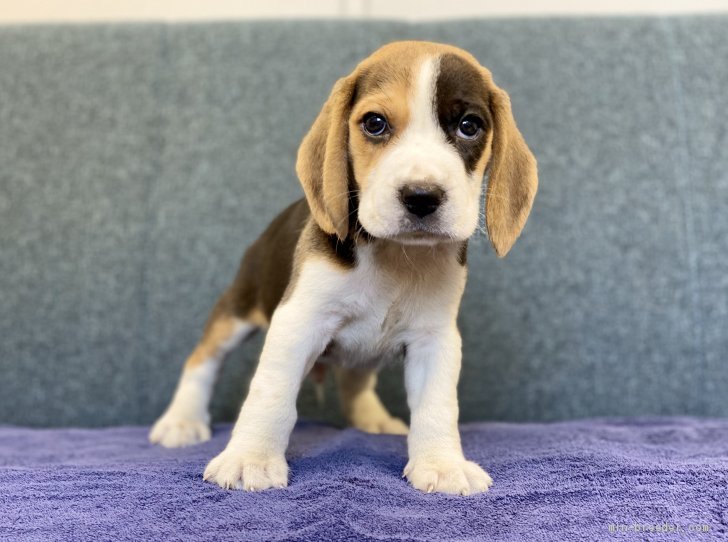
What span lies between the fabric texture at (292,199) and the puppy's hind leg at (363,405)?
1.53 feet

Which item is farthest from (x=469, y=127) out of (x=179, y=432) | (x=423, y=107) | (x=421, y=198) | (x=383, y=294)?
(x=179, y=432)

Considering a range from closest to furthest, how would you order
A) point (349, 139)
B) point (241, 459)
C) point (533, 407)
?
point (241, 459) < point (349, 139) < point (533, 407)

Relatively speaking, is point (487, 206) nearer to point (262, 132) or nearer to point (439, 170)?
point (439, 170)

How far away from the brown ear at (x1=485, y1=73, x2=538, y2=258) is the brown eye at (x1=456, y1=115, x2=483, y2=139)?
0.36 ft

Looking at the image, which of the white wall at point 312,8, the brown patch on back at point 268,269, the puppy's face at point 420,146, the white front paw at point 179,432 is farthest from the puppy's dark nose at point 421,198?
the white wall at point 312,8

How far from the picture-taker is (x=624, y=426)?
3020 mm

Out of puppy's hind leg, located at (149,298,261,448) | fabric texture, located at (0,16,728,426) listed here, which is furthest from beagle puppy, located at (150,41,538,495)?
fabric texture, located at (0,16,728,426)

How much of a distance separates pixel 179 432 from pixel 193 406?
160 mm

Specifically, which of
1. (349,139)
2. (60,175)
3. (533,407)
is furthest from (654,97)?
(60,175)

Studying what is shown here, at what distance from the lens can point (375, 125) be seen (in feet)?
6.81

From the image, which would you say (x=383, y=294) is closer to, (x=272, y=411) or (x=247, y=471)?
(x=272, y=411)

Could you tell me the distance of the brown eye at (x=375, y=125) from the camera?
2057 millimetres

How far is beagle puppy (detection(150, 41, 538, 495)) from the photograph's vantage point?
1.94 m

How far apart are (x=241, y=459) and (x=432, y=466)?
1.78 ft
